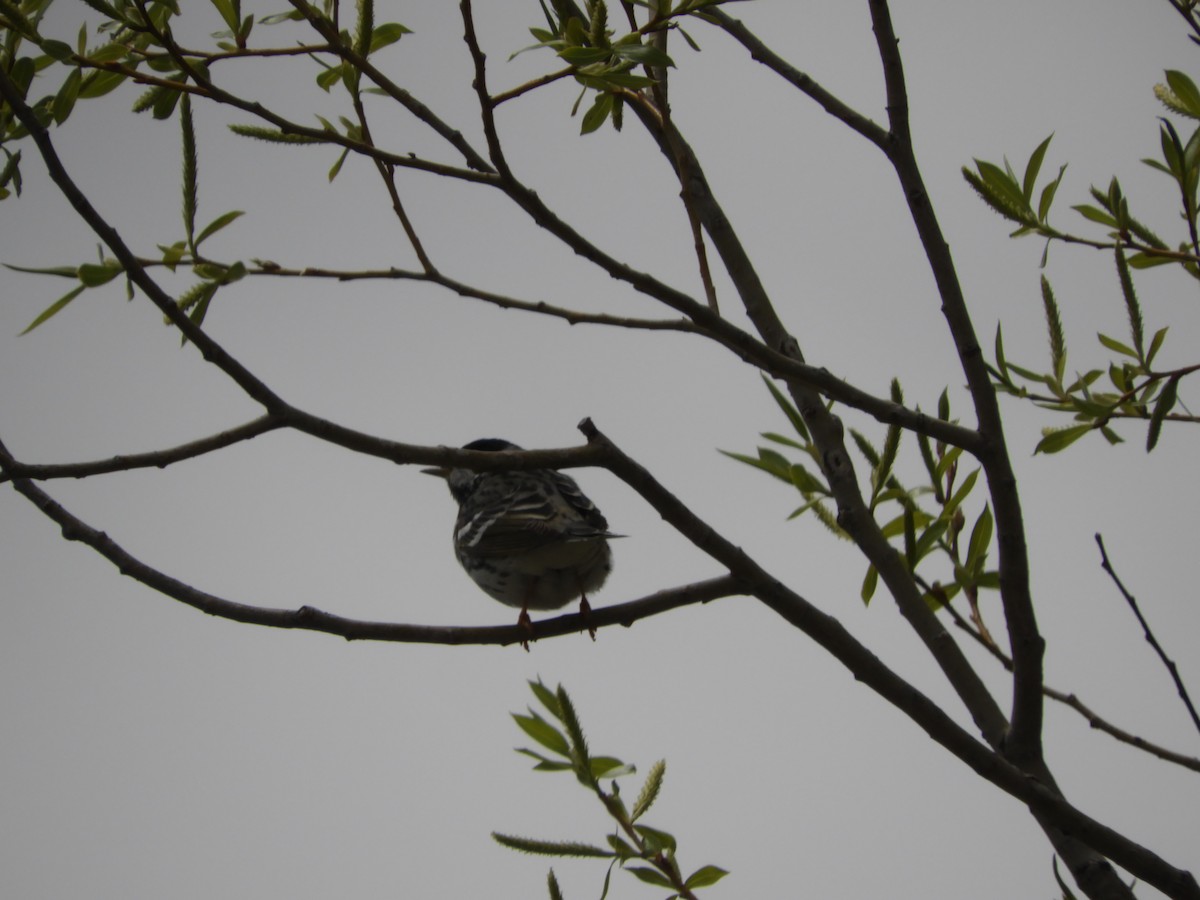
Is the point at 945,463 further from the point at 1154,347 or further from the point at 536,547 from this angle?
the point at 536,547

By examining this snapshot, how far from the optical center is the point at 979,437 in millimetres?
2223

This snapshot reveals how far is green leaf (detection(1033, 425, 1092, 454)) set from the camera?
257cm

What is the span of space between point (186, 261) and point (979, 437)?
4.74ft

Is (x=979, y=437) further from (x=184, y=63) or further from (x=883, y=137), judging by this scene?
(x=184, y=63)

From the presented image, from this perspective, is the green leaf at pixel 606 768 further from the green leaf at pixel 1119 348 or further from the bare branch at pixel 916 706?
the green leaf at pixel 1119 348

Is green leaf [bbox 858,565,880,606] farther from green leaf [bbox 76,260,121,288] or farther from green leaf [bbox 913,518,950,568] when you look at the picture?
green leaf [bbox 76,260,121,288]

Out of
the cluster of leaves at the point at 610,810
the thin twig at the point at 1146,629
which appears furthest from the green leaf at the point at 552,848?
the thin twig at the point at 1146,629

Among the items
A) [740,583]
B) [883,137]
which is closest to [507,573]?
[740,583]

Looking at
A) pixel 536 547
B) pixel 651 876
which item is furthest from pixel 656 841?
pixel 536 547

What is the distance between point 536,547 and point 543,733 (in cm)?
214

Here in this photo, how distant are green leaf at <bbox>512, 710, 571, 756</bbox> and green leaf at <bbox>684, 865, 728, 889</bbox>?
1.01ft

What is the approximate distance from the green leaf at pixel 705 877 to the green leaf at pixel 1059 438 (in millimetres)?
1142

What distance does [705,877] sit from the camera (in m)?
2.16

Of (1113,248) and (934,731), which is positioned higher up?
(1113,248)
